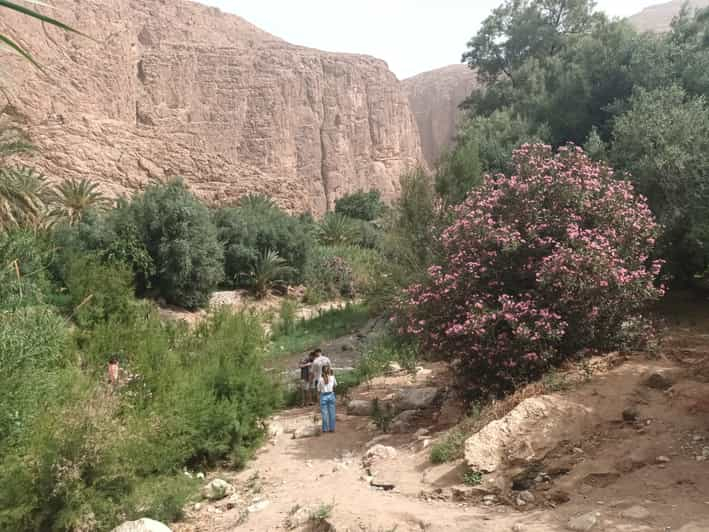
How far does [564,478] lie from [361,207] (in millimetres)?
40462

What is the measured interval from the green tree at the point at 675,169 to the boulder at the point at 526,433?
4.73 metres

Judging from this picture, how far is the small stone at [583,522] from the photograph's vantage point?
15.1 feet

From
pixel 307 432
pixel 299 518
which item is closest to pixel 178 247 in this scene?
pixel 307 432

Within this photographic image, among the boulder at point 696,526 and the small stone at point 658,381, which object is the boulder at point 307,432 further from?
the boulder at point 696,526

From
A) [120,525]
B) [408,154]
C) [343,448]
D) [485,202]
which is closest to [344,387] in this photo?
[343,448]

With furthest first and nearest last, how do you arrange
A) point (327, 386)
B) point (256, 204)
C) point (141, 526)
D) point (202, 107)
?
point (202, 107) → point (256, 204) → point (327, 386) → point (141, 526)

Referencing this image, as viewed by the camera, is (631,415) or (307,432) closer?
(631,415)

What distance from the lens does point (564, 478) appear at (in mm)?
5762

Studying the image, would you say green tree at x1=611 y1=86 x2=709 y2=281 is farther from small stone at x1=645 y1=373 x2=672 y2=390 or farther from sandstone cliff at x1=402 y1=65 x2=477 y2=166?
sandstone cliff at x1=402 y1=65 x2=477 y2=166

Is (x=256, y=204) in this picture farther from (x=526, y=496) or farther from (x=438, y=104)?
(x=438, y=104)

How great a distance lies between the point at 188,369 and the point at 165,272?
43.9 feet

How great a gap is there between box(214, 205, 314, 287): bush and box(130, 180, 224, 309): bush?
2325mm

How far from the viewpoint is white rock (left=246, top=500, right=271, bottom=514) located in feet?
21.7

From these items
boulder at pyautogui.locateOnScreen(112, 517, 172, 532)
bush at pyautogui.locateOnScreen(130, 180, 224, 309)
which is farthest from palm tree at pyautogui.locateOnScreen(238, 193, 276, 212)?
boulder at pyautogui.locateOnScreen(112, 517, 172, 532)
